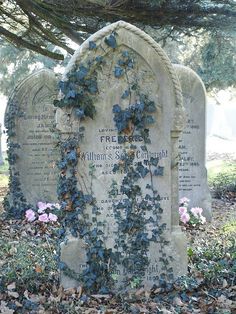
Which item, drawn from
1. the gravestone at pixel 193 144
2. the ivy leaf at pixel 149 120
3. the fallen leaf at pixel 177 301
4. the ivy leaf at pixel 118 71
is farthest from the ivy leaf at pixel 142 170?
the gravestone at pixel 193 144

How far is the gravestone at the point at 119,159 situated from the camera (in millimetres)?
4520

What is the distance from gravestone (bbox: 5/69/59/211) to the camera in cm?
778

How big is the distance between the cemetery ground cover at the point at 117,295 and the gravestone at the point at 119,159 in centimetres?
20

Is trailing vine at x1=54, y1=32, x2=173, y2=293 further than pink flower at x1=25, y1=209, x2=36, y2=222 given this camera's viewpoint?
No

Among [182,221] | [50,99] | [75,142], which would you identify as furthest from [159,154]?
[50,99]

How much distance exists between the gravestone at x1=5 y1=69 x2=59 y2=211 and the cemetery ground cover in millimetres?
2416

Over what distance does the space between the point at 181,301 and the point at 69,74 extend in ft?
7.56

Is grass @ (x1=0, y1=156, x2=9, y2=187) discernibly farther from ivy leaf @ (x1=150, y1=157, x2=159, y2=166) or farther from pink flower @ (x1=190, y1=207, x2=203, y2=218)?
ivy leaf @ (x1=150, y1=157, x2=159, y2=166)

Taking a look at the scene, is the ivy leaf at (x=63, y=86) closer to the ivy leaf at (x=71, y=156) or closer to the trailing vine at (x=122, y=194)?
the trailing vine at (x=122, y=194)

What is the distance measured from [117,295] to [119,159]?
127 centimetres

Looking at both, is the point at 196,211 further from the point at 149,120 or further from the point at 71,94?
the point at 71,94

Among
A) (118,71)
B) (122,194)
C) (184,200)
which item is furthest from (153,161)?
(184,200)

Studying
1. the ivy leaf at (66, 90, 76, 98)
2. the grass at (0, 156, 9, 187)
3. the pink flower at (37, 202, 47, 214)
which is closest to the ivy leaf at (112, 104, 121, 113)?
the ivy leaf at (66, 90, 76, 98)

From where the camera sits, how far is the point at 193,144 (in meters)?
7.76
